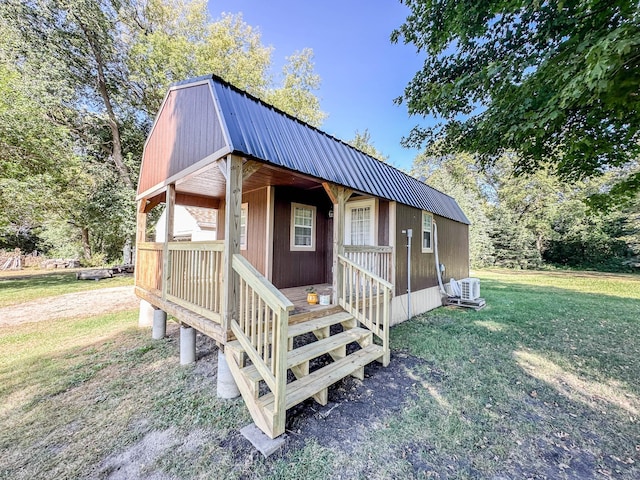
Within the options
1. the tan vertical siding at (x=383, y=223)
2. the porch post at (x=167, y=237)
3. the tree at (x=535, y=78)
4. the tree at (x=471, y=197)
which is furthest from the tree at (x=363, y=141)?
the porch post at (x=167, y=237)

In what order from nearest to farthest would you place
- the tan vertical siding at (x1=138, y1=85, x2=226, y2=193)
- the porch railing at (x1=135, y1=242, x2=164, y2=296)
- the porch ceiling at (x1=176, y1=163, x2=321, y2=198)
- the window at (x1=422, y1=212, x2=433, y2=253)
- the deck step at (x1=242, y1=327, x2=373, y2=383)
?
the deck step at (x1=242, y1=327, x2=373, y2=383), the tan vertical siding at (x1=138, y1=85, x2=226, y2=193), the porch ceiling at (x1=176, y1=163, x2=321, y2=198), the porch railing at (x1=135, y1=242, x2=164, y2=296), the window at (x1=422, y1=212, x2=433, y2=253)

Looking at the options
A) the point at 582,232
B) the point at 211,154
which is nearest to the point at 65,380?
the point at 211,154

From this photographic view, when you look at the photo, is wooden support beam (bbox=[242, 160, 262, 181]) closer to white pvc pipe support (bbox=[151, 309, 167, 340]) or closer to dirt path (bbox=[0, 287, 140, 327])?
white pvc pipe support (bbox=[151, 309, 167, 340])

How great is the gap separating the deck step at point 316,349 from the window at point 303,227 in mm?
3008

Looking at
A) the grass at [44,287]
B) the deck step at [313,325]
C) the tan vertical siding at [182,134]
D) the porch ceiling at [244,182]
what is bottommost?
the grass at [44,287]

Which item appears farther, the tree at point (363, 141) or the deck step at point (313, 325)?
the tree at point (363, 141)

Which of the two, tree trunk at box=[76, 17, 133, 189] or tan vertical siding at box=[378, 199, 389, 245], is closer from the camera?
tan vertical siding at box=[378, 199, 389, 245]

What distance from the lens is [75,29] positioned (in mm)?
11914

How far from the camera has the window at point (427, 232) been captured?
7574 mm

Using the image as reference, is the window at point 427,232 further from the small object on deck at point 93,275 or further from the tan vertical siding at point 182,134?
the small object on deck at point 93,275

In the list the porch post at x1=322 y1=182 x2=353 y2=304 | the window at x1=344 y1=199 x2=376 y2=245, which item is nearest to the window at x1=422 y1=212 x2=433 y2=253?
the window at x1=344 y1=199 x2=376 y2=245

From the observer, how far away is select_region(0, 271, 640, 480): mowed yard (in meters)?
2.32

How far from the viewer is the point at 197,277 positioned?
153 inches

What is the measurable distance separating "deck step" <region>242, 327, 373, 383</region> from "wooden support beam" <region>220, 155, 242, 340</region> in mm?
627
